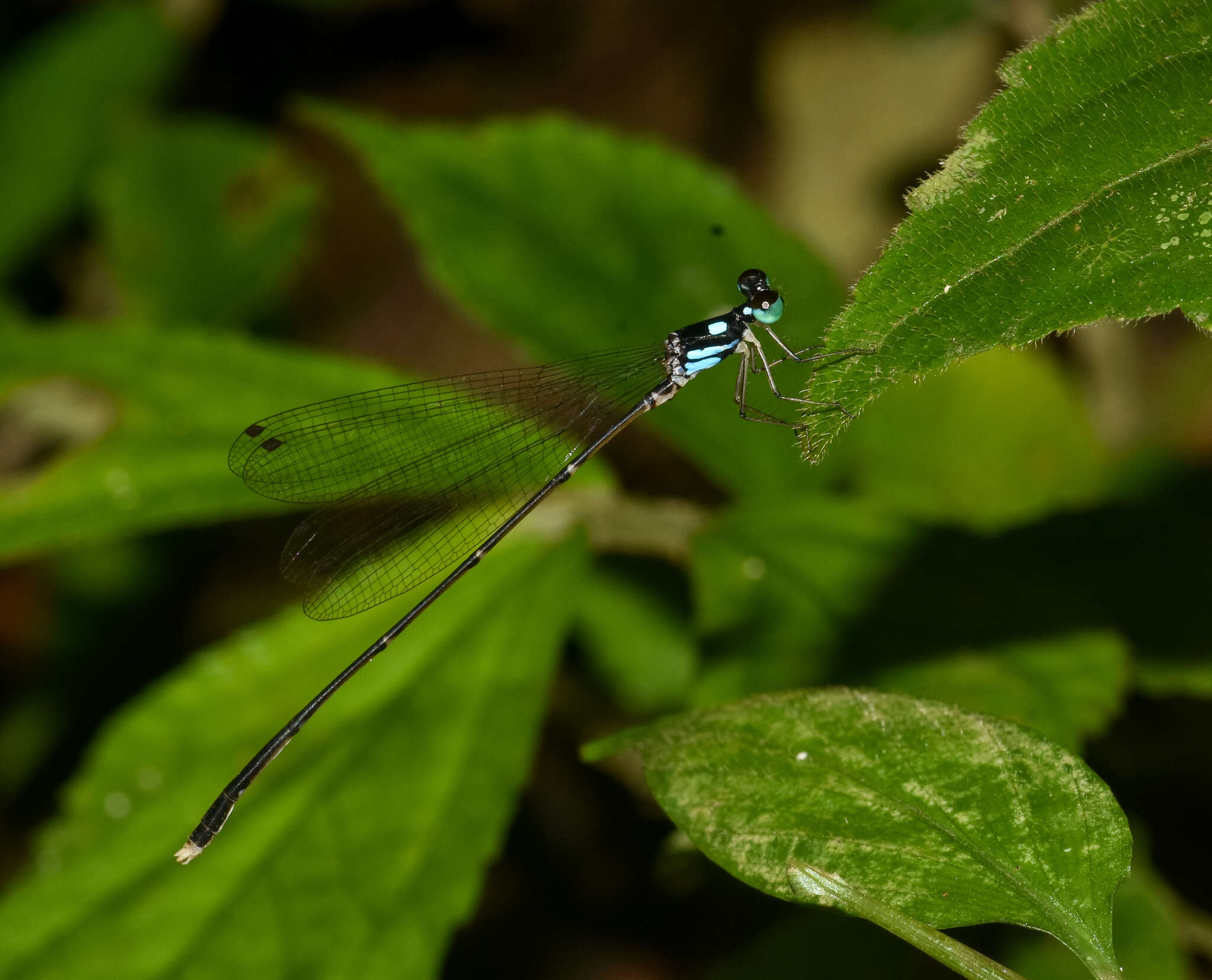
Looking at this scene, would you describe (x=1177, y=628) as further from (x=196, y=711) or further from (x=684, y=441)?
(x=196, y=711)

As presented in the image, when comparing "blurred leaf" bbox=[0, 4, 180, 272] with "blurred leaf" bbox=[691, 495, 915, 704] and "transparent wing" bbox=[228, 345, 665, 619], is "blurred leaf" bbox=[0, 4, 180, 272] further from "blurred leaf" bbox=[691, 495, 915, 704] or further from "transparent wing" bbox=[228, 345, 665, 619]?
"blurred leaf" bbox=[691, 495, 915, 704]

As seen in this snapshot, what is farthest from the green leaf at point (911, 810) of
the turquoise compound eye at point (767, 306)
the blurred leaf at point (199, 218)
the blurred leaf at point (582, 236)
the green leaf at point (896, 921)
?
the blurred leaf at point (199, 218)

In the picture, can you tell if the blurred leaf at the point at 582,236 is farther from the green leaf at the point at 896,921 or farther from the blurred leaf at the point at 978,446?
the green leaf at the point at 896,921

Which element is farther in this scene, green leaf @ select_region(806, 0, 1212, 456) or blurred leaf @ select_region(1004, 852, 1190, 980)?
blurred leaf @ select_region(1004, 852, 1190, 980)

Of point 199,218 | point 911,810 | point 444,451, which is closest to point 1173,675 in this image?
point 911,810

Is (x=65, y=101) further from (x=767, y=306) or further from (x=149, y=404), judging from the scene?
(x=767, y=306)

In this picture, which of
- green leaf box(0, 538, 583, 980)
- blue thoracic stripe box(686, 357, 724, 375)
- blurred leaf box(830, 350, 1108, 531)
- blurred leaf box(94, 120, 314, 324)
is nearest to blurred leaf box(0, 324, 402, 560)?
green leaf box(0, 538, 583, 980)

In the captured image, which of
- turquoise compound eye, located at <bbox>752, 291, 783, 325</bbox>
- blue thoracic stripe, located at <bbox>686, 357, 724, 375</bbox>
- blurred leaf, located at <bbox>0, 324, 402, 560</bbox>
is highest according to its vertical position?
turquoise compound eye, located at <bbox>752, 291, 783, 325</bbox>

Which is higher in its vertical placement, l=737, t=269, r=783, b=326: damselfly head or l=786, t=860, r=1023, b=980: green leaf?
l=737, t=269, r=783, b=326: damselfly head
